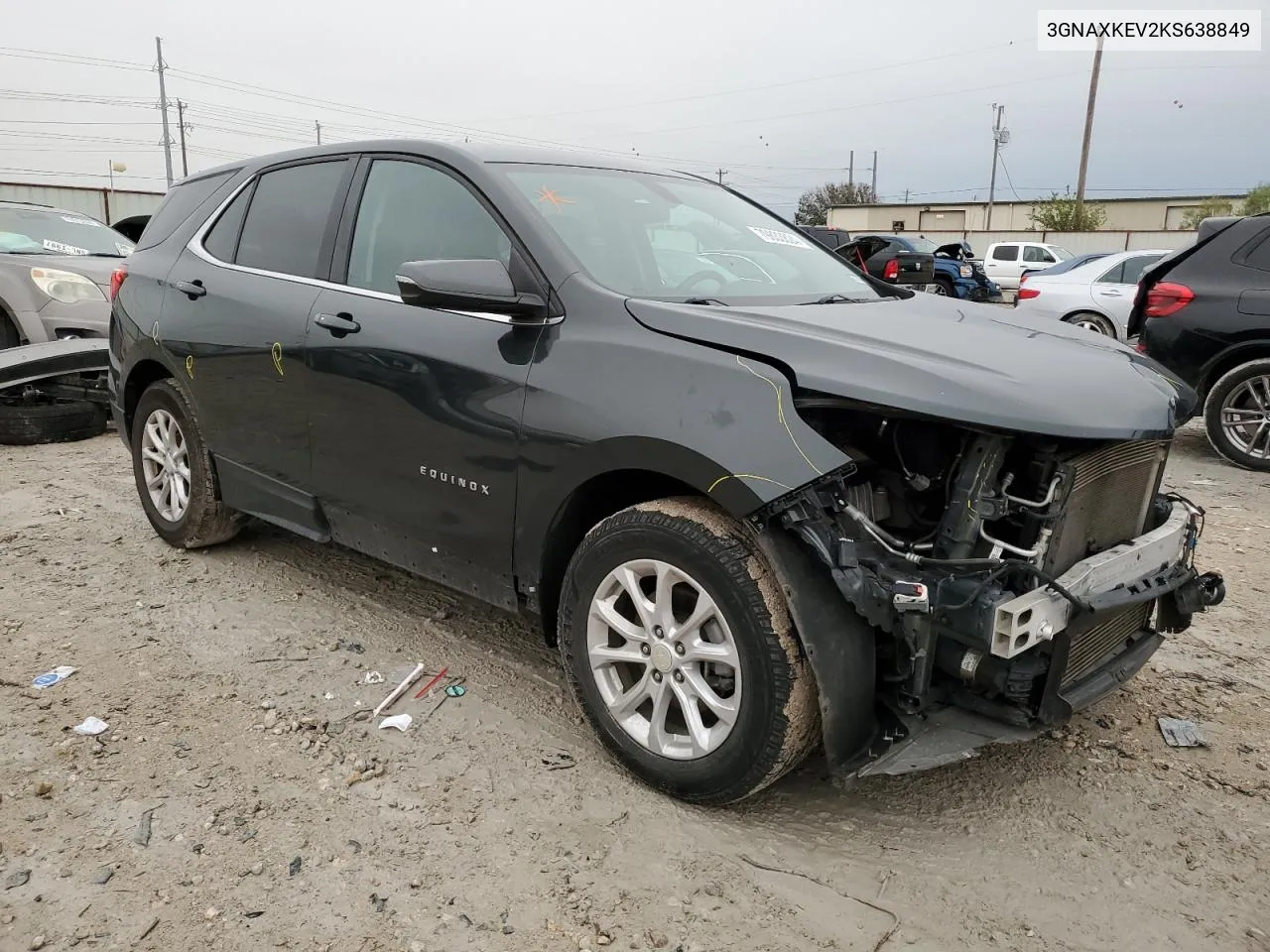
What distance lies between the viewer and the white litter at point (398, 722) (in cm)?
303

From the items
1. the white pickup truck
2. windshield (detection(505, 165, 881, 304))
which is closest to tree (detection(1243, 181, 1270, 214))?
the white pickup truck

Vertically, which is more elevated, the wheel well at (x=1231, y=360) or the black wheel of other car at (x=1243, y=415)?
the wheel well at (x=1231, y=360)

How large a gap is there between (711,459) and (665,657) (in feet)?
1.93

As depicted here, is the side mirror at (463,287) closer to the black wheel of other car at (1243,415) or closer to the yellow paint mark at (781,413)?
the yellow paint mark at (781,413)

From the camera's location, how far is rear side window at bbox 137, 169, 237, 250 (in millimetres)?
4324

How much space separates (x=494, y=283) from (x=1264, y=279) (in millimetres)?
6166

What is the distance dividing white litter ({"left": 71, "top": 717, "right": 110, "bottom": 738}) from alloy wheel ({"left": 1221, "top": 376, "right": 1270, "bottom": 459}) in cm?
706

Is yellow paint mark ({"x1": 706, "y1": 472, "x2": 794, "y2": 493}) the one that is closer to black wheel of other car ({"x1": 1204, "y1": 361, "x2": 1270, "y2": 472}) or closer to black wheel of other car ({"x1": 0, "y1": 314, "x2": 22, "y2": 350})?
black wheel of other car ({"x1": 1204, "y1": 361, "x2": 1270, "y2": 472})

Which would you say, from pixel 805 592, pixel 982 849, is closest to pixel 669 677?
pixel 805 592

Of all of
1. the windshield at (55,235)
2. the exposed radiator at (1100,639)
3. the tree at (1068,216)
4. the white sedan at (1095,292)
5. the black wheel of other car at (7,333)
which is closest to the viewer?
the exposed radiator at (1100,639)

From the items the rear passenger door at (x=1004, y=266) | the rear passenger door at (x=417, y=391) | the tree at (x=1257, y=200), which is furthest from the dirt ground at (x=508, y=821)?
the tree at (x=1257, y=200)

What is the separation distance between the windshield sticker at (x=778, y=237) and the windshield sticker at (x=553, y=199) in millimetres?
869

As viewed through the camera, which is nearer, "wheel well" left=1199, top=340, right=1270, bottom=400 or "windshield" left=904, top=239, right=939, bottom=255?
"wheel well" left=1199, top=340, right=1270, bottom=400

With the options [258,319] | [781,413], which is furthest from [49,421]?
[781,413]
